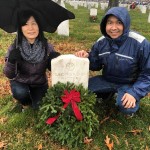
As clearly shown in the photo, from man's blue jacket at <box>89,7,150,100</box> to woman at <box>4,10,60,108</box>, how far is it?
65 centimetres

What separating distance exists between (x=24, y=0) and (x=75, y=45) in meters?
4.67

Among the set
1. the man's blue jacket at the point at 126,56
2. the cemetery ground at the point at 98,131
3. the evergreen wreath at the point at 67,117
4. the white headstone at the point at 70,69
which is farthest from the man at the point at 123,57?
the evergreen wreath at the point at 67,117

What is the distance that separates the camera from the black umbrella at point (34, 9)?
4.27m

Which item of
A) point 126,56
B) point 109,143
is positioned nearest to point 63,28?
point 126,56

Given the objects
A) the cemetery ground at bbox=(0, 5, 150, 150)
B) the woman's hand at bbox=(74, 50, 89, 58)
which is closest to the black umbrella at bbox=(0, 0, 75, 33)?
the woman's hand at bbox=(74, 50, 89, 58)

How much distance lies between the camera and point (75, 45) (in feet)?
29.1

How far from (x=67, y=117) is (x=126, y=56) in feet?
3.55

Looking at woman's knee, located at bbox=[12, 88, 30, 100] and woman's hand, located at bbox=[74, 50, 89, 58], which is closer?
woman's hand, located at bbox=[74, 50, 89, 58]

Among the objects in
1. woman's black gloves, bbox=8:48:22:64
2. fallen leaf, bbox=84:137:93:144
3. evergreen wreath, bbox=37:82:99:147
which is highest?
woman's black gloves, bbox=8:48:22:64

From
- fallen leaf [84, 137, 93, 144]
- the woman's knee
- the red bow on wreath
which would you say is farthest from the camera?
the woman's knee

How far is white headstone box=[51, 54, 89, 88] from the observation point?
4.02m

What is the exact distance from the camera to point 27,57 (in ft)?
13.9

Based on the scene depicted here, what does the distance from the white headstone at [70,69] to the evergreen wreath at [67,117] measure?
73 millimetres

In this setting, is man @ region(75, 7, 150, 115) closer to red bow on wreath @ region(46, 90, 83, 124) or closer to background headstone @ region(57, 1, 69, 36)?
red bow on wreath @ region(46, 90, 83, 124)
